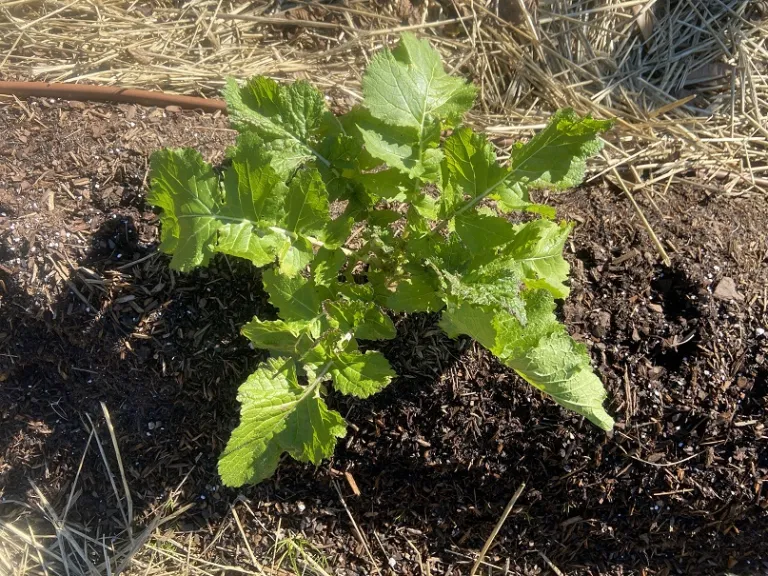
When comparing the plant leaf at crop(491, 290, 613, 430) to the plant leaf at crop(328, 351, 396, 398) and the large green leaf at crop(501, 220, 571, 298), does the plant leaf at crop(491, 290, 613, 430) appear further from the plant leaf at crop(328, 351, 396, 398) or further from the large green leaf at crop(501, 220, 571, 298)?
the plant leaf at crop(328, 351, 396, 398)

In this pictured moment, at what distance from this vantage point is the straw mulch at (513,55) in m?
2.69

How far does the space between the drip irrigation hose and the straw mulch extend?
0.09 metres

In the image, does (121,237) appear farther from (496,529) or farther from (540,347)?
(496,529)

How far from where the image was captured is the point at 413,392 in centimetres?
244

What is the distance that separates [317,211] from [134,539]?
1.68 m

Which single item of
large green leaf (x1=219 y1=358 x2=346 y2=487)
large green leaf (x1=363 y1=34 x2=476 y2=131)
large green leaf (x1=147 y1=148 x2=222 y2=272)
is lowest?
large green leaf (x1=219 y1=358 x2=346 y2=487)

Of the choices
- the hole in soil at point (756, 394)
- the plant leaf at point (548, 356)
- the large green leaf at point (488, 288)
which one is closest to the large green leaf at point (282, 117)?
the large green leaf at point (488, 288)

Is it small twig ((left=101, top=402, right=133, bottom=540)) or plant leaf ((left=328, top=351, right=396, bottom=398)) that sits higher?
plant leaf ((left=328, top=351, right=396, bottom=398))

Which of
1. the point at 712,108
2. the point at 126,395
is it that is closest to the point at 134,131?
the point at 126,395

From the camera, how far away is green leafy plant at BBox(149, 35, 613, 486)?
178cm

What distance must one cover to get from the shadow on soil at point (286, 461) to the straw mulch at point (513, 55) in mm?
813

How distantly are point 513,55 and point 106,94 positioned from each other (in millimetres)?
1710

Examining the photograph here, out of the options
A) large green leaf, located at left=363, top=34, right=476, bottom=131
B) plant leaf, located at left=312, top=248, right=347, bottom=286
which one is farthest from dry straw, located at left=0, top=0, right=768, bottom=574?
plant leaf, located at left=312, top=248, right=347, bottom=286

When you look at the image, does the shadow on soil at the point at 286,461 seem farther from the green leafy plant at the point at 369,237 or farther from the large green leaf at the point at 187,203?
the large green leaf at the point at 187,203
